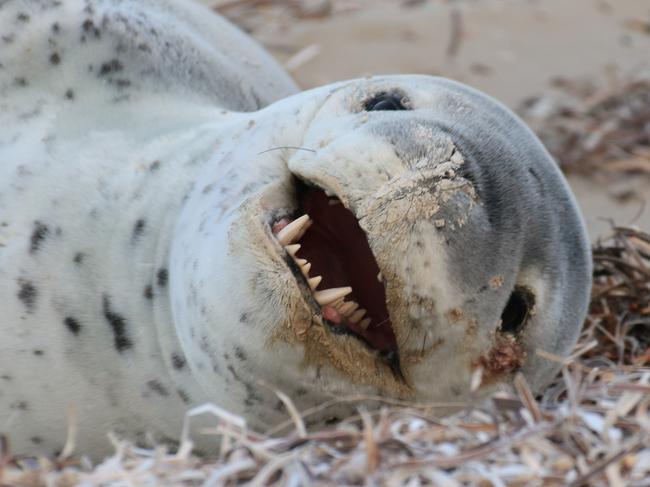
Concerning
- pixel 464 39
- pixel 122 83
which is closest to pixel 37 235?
pixel 122 83

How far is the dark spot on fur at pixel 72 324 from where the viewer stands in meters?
2.74

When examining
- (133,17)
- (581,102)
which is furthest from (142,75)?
(581,102)

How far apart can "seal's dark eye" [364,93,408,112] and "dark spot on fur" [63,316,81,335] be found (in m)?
0.77

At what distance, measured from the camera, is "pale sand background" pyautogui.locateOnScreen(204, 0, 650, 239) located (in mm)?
5488

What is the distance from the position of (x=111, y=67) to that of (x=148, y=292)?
0.76 m

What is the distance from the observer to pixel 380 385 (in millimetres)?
2395

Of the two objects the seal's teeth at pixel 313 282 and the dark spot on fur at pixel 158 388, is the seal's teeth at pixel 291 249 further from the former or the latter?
the dark spot on fur at pixel 158 388

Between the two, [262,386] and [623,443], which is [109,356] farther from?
[623,443]

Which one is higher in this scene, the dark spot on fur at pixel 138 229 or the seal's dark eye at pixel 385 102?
the seal's dark eye at pixel 385 102

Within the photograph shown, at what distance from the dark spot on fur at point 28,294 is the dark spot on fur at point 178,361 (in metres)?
0.34

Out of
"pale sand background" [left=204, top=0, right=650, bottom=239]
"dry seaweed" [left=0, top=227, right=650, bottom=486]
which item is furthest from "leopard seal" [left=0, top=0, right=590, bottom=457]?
"pale sand background" [left=204, top=0, right=650, bottom=239]

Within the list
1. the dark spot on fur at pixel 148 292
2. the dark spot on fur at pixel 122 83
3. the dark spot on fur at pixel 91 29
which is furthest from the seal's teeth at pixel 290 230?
the dark spot on fur at pixel 91 29

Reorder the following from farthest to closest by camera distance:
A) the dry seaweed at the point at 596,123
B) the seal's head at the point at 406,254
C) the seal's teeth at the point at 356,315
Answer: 1. the dry seaweed at the point at 596,123
2. the seal's teeth at the point at 356,315
3. the seal's head at the point at 406,254

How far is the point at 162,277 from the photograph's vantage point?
107 inches
